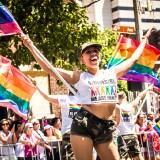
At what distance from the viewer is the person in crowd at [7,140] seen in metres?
11.4

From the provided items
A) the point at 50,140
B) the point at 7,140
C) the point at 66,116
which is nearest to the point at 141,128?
the point at 50,140

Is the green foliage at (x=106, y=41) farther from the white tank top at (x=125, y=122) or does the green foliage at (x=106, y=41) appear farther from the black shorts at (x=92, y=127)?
the black shorts at (x=92, y=127)

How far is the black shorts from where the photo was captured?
5.98 meters

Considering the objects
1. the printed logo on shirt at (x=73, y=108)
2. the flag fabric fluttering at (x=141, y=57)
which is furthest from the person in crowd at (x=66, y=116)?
the flag fabric fluttering at (x=141, y=57)

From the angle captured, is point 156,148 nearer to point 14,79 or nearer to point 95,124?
point 14,79

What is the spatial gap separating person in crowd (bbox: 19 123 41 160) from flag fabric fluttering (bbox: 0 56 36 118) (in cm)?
104

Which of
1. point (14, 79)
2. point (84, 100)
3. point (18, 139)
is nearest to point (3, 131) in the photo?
point (18, 139)

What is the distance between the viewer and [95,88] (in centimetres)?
611

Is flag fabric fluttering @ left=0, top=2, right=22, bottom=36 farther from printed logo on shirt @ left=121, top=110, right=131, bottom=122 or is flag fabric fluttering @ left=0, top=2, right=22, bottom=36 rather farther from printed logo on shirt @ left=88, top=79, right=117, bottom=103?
printed logo on shirt @ left=121, top=110, right=131, bottom=122

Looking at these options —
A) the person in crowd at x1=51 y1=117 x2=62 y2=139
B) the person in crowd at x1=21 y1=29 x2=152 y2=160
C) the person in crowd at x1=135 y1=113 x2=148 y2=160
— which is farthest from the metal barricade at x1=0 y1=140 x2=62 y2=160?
the person in crowd at x1=21 y1=29 x2=152 y2=160

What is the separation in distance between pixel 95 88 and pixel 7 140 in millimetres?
5824

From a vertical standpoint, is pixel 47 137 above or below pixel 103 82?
below

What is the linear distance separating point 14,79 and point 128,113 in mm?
2400

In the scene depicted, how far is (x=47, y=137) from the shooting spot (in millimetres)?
12312
